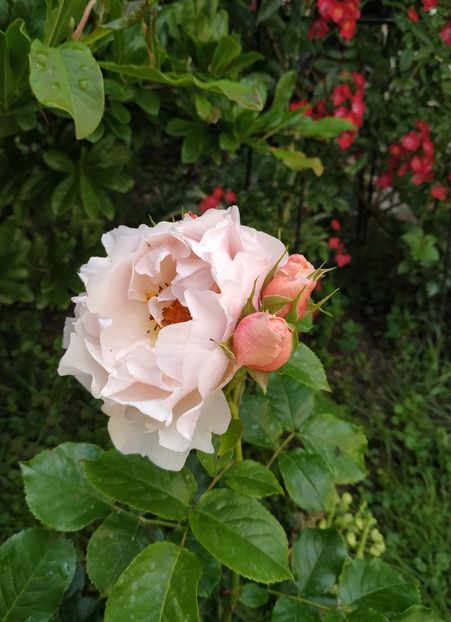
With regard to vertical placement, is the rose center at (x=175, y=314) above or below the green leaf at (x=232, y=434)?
above

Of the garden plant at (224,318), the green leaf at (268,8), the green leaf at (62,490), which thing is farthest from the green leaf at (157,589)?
the green leaf at (268,8)

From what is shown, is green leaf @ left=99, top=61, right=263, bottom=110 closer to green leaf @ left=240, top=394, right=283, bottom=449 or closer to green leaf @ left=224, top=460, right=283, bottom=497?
green leaf @ left=240, top=394, right=283, bottom=449

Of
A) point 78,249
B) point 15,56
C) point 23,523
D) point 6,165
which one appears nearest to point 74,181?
point 6,165

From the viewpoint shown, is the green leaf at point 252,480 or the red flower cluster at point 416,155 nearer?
the green leaf at point 252,480

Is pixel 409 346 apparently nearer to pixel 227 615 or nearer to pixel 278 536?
pixel 227 615

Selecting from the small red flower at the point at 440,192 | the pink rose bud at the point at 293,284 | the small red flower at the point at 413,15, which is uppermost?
the pink rose bud at the point at 293,284

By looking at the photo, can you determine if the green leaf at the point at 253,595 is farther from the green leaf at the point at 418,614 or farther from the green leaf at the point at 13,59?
the green leaf at the point at 13,59

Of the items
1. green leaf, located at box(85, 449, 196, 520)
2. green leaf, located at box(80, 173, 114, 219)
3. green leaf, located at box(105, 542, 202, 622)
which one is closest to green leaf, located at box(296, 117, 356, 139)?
green leaf, located at box(80, 173, 114, 219)

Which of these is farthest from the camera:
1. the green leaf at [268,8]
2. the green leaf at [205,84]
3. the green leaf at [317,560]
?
the green leaf at [268,8]
